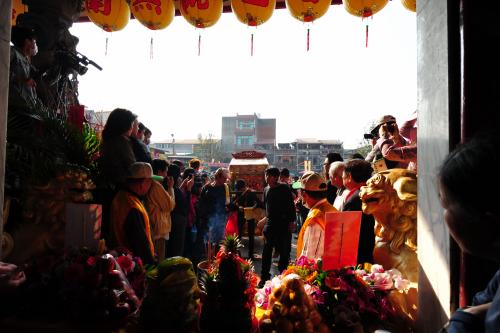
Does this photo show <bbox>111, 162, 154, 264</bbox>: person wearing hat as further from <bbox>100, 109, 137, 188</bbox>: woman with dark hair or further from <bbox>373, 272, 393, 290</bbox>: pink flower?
<bbox>373, 272, 393, 290</bbox>: pink flower

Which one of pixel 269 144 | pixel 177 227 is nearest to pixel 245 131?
pixel 269 144

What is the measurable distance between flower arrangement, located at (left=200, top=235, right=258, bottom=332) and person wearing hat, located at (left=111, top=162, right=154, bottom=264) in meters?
0.98

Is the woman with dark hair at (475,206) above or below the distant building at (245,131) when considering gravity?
below

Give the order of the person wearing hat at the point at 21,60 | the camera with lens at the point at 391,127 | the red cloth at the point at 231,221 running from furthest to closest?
the red cloth at the point at 231,221
the camera with lens at the point at 391,127
the person wearing hat at the point at 21,60

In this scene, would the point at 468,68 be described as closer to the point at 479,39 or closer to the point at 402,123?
the point at 479,39

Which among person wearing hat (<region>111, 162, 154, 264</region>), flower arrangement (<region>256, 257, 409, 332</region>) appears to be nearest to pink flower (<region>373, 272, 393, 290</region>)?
flower arrangement (<region>256, 257, 409, 332</region>)

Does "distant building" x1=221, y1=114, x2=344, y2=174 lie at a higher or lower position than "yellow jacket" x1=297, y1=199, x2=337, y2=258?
higher

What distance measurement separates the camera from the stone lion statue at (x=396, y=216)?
5.96 ft

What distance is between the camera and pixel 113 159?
110 inches

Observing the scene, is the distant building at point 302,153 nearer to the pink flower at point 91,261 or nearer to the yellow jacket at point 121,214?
the yellow jacket at point 121,214

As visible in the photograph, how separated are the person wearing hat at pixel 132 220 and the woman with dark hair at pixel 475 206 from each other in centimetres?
201

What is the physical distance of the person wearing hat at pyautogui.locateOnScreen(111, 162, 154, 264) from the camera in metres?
2.36

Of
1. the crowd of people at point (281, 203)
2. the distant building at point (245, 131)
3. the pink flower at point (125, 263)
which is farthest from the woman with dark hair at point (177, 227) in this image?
the distant building at point (245, 131)

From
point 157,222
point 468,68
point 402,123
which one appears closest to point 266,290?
point 468,68
